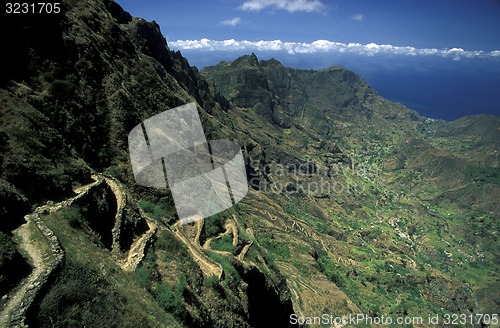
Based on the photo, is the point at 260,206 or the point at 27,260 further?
the point at 260,206

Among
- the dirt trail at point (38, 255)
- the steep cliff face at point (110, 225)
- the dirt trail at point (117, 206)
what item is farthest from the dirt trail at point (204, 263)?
the dirt trail at point (117, 206)

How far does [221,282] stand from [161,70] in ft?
227

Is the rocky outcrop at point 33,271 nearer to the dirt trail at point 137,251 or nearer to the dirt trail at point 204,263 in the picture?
the dirt trail at point 137,251

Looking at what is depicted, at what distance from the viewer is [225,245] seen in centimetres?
3481

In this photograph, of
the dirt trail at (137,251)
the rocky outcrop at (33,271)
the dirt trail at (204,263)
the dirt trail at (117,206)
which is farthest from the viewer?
the dirt trail at (204,263)

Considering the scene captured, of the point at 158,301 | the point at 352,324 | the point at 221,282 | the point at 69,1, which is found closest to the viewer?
the point at 158,301

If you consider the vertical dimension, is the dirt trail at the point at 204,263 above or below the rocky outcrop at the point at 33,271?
below

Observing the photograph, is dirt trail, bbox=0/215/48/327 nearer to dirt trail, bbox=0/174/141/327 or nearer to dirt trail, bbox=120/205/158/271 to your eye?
dirt trail, bbox=0/174/141/327

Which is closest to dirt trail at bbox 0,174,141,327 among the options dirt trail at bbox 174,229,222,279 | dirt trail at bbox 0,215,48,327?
dirt trail at bbox 0,215,48,327

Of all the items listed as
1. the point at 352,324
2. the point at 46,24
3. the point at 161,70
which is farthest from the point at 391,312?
the point at 46,24

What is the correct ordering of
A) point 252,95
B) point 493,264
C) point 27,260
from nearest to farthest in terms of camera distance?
point 27,260 → point 493,264 → point 252,95

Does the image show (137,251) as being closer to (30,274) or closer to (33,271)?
(33,271)

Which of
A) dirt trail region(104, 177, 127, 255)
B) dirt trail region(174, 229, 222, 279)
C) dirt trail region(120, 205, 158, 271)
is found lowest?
dirt trail region(174, 229, 222, 279)

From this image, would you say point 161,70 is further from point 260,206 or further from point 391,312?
point 391,312
